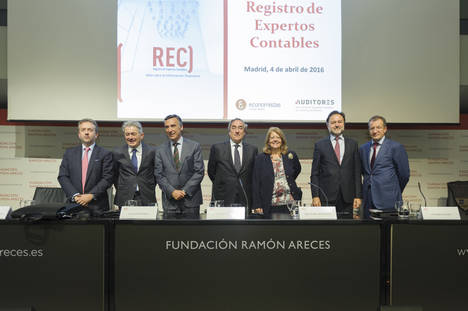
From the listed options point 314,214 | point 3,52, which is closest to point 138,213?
point 314,214

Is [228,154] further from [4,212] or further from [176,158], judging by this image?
[4,212]

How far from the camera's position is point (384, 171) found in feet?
10.5

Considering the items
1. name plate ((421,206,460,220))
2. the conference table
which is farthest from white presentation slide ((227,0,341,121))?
the conference table

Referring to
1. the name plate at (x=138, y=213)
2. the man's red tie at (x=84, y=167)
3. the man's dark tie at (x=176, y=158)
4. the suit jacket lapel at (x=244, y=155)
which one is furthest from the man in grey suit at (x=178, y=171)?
the name plate at (x=138, y=213)

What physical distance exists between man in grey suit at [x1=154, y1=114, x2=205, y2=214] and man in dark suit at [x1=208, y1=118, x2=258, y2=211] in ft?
0.65

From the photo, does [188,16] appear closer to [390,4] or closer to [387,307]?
[390,4]

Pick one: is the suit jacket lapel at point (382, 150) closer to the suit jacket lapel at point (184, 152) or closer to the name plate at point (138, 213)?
the suit jacket lapel at point (184, 152)

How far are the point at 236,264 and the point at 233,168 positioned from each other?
1563mm

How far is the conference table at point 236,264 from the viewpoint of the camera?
1.80 meters

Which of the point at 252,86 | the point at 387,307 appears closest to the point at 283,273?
the point at 387,307

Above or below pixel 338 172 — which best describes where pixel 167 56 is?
above

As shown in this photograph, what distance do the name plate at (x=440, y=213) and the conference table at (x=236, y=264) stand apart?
66 millimetres

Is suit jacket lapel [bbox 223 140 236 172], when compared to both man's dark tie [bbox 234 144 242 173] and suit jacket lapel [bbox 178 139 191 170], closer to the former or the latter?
man's dark tie [bbox 234 144 242 173]

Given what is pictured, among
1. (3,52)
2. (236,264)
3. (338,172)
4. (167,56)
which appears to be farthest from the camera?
(3,52)
